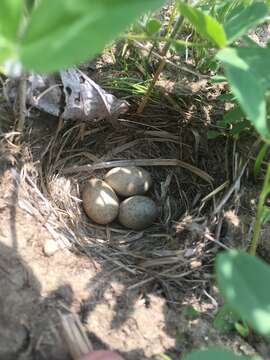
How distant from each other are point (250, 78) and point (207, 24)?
141 mm

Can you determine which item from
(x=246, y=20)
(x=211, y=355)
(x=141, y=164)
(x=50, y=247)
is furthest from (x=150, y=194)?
(x=211, y=355)

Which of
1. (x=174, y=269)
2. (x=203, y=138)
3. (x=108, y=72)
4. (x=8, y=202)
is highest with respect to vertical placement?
(x=108, y=72)

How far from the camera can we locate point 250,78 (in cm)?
96

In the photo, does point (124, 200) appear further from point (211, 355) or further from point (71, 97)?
point (211, 355)

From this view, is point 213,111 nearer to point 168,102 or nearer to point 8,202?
point 168,102

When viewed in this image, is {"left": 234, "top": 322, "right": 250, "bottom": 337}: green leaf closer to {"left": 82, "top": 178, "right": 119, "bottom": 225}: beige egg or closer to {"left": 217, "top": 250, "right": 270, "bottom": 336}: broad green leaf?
{"left": 217, "top": 250, "right": 270, "bottom": 336}: broad green leaf

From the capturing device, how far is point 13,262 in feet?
4.29

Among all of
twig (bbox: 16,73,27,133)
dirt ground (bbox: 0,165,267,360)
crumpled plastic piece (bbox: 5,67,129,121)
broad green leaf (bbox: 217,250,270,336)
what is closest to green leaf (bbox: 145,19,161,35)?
crumpled plastic piece (bbox: 5,67,129,121)

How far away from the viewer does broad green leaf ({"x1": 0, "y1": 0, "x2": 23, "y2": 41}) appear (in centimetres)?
70

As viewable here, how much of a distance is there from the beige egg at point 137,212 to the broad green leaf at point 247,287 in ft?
3.31

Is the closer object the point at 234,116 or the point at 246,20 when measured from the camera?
the point at 246,20

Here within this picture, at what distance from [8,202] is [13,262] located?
0.21 metres

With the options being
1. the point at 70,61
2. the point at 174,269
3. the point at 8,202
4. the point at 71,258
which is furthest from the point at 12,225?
the point at 70,61

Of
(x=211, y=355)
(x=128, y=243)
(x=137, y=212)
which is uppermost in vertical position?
(x=137, y=212)
